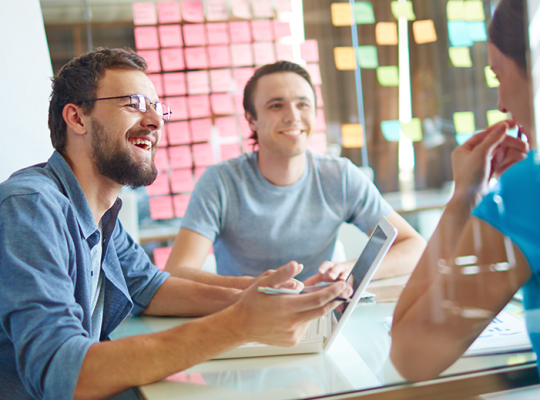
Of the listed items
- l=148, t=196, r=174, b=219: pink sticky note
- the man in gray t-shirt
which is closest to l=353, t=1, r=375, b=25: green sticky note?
the man in gray t-shirt

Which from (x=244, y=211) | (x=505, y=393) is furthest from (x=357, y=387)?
(x=244, y=211)

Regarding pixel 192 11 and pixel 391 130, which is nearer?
pixel 192 11

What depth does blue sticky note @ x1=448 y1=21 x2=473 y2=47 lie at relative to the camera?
2.71 feet

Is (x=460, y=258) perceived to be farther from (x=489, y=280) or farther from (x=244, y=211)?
(x=244, y=211)

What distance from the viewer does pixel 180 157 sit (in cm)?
254

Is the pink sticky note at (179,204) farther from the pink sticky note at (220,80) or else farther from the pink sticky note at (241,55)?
the pink sticky note at (241,55)

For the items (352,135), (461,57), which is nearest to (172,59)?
(352,135)

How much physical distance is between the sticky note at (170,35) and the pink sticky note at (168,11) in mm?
35

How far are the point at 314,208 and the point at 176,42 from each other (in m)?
1.72

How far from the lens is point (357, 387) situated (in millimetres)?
615

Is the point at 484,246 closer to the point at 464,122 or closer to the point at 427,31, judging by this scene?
the point at 464,122

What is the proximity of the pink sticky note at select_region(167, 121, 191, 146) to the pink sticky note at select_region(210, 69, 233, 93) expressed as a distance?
288 mm

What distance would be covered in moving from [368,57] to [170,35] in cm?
130

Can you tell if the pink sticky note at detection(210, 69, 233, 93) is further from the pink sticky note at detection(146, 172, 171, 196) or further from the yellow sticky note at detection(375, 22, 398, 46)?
the yellow sticky note at detection(375, 22, 398, 46)
